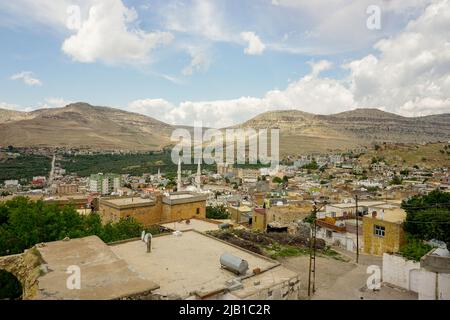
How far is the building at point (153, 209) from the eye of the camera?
22016 mm

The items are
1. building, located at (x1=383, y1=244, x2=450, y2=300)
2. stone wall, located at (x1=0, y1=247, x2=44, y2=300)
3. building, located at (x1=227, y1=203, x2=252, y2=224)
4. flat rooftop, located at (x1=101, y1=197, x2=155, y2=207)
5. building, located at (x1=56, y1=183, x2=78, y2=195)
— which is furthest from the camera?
building, located at (x1=56, y1=183, x2=78, y2=195)

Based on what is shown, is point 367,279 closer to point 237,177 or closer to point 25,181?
point 237,177

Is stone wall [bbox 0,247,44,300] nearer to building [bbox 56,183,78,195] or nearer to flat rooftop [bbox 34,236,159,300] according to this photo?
flat rooftop [bbox 34,236,159,300]

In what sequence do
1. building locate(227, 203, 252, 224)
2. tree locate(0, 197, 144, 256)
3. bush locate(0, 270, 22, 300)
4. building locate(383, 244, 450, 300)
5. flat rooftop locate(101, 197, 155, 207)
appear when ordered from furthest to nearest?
building locate(227, 203, 252, 224) → flat rooftop locate(101, 197, 155, 207) → tree locate(0, 197, 144, 256) → bush locate(0, 270, 22, 300) → building locate(383, 244, 450, 300)

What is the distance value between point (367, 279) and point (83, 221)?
1206cm

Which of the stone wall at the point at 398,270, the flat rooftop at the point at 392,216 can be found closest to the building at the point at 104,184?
the flat rooftop at the point at 392,216

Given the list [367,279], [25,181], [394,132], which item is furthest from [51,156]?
[394,132]

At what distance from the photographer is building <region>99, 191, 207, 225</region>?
72.2 ft

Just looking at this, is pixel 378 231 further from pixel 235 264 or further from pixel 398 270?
pixel 235 264

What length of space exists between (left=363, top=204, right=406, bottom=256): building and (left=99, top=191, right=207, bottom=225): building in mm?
11128

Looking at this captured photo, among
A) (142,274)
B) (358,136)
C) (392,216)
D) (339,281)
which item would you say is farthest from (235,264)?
(358,136)

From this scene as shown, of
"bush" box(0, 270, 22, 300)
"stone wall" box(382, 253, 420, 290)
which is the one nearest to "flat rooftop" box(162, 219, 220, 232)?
"bush" box(0, 270, 22, 300)

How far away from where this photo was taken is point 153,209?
76.4ft

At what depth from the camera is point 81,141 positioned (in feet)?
593
